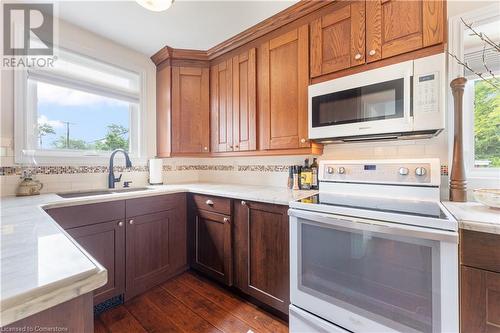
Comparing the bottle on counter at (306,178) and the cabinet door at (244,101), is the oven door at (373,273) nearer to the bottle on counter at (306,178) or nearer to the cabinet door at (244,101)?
the bottle on counter at (306,178)

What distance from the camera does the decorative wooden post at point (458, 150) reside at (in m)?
1.30

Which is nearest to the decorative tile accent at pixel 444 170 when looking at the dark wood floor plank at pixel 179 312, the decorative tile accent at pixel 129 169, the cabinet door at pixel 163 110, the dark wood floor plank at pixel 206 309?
the decorative tile accent at pixel 129 169

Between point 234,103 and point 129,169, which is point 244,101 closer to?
point 234,103

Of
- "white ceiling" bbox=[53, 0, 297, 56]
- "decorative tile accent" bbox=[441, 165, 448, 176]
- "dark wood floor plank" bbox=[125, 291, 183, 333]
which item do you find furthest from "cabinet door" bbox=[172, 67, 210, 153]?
"decorative tile accent" bbox=[441, 165, 448, 176]

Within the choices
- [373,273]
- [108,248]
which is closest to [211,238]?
[108,248]

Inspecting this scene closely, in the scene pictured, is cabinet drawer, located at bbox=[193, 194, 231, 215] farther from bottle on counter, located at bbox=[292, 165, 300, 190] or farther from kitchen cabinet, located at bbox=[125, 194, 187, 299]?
bottle on counter, located at bbox=[292, 165, 300, 190]

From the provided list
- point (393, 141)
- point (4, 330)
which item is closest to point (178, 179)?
point (393, 141)

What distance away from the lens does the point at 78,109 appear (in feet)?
7.15

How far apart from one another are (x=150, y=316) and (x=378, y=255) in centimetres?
158

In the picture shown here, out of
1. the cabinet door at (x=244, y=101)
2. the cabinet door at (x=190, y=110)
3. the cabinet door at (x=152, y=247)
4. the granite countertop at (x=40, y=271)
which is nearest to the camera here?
the granite countertop at (x=40, y=271)

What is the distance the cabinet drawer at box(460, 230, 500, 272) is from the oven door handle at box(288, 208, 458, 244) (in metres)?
0.06

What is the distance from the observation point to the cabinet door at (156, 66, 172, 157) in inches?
98.4

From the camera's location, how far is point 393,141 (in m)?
1.62

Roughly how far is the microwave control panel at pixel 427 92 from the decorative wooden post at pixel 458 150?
0.16 m
